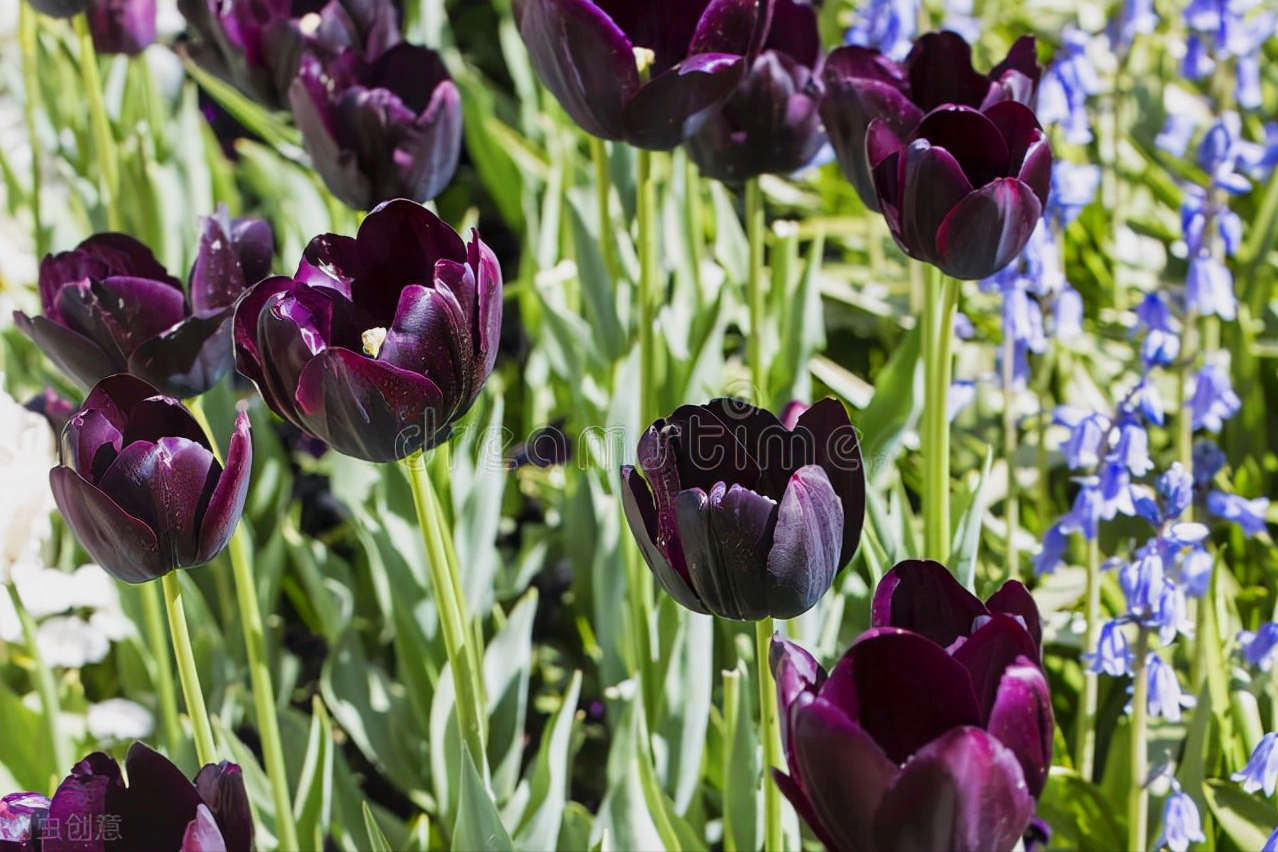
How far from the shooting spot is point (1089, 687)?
1.30 m

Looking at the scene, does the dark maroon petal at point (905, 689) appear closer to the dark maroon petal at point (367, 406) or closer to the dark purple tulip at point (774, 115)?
the dark maroon petal at point (367, 406)

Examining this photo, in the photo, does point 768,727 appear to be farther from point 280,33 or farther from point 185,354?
point 280,33

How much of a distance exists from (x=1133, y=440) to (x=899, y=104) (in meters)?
0.35

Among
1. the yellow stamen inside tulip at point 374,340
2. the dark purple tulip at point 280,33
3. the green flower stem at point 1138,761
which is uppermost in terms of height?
the dark purple tulip at point 280,33

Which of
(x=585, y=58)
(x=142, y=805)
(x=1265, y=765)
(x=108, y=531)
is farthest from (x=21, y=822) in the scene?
(x=1265, y=765)

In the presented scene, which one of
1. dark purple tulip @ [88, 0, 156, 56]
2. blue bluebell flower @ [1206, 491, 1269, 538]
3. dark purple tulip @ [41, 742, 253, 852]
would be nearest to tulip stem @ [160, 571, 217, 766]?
dark purple tulip @ [41, 742, 253, 852]

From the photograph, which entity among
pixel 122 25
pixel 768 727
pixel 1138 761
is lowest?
pixel 1138 761

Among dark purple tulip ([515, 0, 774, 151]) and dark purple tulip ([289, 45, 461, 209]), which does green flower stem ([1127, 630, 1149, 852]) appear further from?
dark purple tulip ([289, 45, 461, 209])

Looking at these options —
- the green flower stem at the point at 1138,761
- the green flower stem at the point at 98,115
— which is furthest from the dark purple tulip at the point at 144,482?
the green flower stem at the point at 98,115

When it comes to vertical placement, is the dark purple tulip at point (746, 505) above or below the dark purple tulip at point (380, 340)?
below

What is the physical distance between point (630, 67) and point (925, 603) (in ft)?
1.76

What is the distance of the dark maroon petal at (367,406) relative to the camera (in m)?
0.81

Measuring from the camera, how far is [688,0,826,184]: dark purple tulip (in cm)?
124

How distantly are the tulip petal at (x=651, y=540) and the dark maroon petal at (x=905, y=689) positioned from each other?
15 cm
